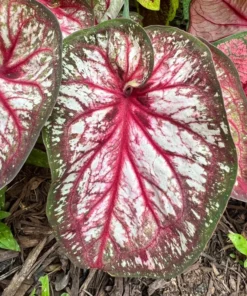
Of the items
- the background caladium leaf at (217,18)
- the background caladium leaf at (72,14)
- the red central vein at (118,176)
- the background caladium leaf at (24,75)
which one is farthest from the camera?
the background caladium leaf at (217,18)

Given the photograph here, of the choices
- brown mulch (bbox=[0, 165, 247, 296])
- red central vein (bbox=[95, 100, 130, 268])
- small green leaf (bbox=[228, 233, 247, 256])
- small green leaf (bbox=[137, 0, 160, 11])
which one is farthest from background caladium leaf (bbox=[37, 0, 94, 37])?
small green leaf (bbox=[228, 233, 247, 256])

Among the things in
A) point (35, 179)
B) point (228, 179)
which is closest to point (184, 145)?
point (228, 179)

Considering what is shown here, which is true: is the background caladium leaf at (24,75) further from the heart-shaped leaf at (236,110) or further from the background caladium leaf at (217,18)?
the background caladium leaf at (217,18)

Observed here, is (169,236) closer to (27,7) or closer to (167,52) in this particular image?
(167,52)

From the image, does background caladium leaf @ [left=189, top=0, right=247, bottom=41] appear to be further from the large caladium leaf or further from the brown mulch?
the brown mulch

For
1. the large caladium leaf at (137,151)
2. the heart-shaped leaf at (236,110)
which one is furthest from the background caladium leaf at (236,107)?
the large caladium leaf at (137,151)

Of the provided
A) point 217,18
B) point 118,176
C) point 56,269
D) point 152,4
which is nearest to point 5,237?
point 56,269

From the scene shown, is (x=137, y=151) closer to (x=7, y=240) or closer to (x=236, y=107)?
(x=236, y=107)
